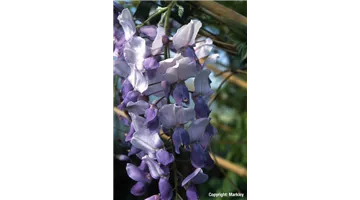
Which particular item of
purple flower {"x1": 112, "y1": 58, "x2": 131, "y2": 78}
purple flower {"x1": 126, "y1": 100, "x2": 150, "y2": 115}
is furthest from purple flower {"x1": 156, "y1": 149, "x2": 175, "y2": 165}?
purple flower {"x1": 112, "y1": 58, "x2": 131, "y2": 78}

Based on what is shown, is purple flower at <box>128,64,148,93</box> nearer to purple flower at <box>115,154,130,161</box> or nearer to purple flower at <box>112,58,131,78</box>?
purple flower at <box>112,58,131,78</box>

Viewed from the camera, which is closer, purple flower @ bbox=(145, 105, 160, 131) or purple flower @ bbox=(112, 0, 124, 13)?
purple flower @ bbox=(145, 105, 160, 131)

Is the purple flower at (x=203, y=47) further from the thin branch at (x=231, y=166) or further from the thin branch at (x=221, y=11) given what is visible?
the thin branch at (x=231, y=166)

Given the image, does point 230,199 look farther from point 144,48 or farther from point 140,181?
point 144,48

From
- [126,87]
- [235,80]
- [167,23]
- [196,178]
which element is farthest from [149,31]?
[196,178]

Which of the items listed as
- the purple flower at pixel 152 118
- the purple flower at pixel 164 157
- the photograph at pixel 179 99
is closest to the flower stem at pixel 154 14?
the photograph at pixel 179 99

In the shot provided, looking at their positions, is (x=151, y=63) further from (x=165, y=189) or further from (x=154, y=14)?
(x=165, y=189)

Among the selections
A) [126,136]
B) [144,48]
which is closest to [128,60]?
[144,48]
